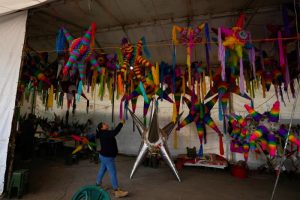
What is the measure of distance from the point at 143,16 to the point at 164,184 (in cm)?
348

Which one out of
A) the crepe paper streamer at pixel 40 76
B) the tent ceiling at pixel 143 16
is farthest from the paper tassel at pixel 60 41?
the crepe paper streamer at pixel 40 76

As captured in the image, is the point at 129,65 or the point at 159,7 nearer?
the point at 129,65

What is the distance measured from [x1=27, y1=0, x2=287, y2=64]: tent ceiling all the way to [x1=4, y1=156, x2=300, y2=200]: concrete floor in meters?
2.68

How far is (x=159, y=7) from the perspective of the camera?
3635 mm

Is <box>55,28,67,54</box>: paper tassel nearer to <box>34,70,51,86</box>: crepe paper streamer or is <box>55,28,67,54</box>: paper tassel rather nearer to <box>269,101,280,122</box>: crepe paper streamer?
<box>34,70,51,86</box>: crepe paper streamer

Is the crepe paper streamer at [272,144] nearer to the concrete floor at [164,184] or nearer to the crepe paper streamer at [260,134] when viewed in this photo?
the crepe paper streamer at [260,134]

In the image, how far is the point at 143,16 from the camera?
3.95 meters

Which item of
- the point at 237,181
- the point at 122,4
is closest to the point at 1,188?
the point at 122,4

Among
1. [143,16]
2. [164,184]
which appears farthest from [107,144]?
[143,16]

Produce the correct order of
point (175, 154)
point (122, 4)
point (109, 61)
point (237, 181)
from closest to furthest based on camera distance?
point (122, 4)
point (109, 61)
point (237, 181)
point (175, 154)

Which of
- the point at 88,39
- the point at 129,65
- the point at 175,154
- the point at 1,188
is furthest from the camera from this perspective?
the point at 175,154

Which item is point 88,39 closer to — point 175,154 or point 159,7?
point 159,7

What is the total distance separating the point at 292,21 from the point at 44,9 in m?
4.50

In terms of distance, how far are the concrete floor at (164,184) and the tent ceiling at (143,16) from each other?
268 cm
